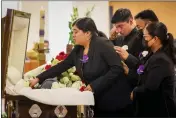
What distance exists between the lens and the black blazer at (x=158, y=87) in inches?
71.1

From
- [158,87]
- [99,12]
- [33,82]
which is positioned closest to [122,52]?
[158,87]

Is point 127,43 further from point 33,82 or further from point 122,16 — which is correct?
point 33,82

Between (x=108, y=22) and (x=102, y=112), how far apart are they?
6.72 feet

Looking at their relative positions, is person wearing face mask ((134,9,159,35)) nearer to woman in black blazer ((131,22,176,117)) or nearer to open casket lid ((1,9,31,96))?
woman in black blazer ((131,22,176,117))

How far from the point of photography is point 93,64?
185 centimetres

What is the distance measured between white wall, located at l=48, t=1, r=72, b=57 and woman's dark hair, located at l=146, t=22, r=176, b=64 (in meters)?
1.80

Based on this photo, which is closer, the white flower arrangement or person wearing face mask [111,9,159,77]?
the white flower arrangement

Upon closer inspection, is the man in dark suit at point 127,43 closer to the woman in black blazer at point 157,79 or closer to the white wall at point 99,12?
the woman in black blazer at point 157,79

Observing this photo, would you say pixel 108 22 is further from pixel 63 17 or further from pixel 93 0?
pixel 63 17

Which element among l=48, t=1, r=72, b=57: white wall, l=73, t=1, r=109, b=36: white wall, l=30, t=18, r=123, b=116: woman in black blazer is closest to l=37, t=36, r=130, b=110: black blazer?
l=30, t=18, r=123, b=116: woman in black blazer

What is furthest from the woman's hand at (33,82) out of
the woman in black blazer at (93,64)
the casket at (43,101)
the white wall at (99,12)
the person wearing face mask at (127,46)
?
the white wall at (99,12)

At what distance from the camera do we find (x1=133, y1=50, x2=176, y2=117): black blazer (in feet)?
5.93

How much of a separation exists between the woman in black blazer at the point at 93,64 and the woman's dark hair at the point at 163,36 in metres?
0.27

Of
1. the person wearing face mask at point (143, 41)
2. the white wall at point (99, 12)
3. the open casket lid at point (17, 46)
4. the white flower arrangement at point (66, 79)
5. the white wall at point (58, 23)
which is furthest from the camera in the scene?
the white wall at point (99, 12)
